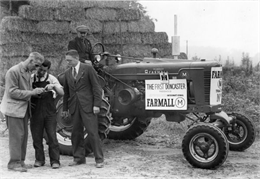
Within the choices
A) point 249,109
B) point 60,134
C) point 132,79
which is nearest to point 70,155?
point 60,134

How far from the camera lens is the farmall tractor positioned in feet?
23.2

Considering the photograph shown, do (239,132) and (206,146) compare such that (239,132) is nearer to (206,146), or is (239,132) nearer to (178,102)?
(178,102)

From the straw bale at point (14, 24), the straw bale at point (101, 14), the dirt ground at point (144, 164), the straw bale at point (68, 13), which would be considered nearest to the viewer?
the dirt ground at point (144, 164)

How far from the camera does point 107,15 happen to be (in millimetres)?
15203

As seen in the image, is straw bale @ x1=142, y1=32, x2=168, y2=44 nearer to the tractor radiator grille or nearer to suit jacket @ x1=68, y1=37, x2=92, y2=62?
suit jacket @ x1=68, y1=37, x2=92, y2=62

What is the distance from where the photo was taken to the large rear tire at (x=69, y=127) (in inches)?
303

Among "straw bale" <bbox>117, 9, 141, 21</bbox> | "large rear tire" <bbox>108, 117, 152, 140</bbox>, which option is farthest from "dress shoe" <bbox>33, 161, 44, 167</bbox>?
"straw bale" <bbox>117, 9, 141, 21</bbox>

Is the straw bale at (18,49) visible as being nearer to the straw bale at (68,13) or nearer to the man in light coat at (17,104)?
the straw bale at (68,13)

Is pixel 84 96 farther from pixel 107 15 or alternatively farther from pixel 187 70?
pixel 107 15

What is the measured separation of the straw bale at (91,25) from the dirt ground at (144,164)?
20.0 ft

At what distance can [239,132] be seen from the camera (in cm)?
856

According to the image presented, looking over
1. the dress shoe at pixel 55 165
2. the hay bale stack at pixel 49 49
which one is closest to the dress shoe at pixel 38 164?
the dress shoe at pixel 55 165

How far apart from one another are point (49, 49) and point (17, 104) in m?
8.05

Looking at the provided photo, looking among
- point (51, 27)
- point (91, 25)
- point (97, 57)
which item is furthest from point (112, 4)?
point (97, 57)
